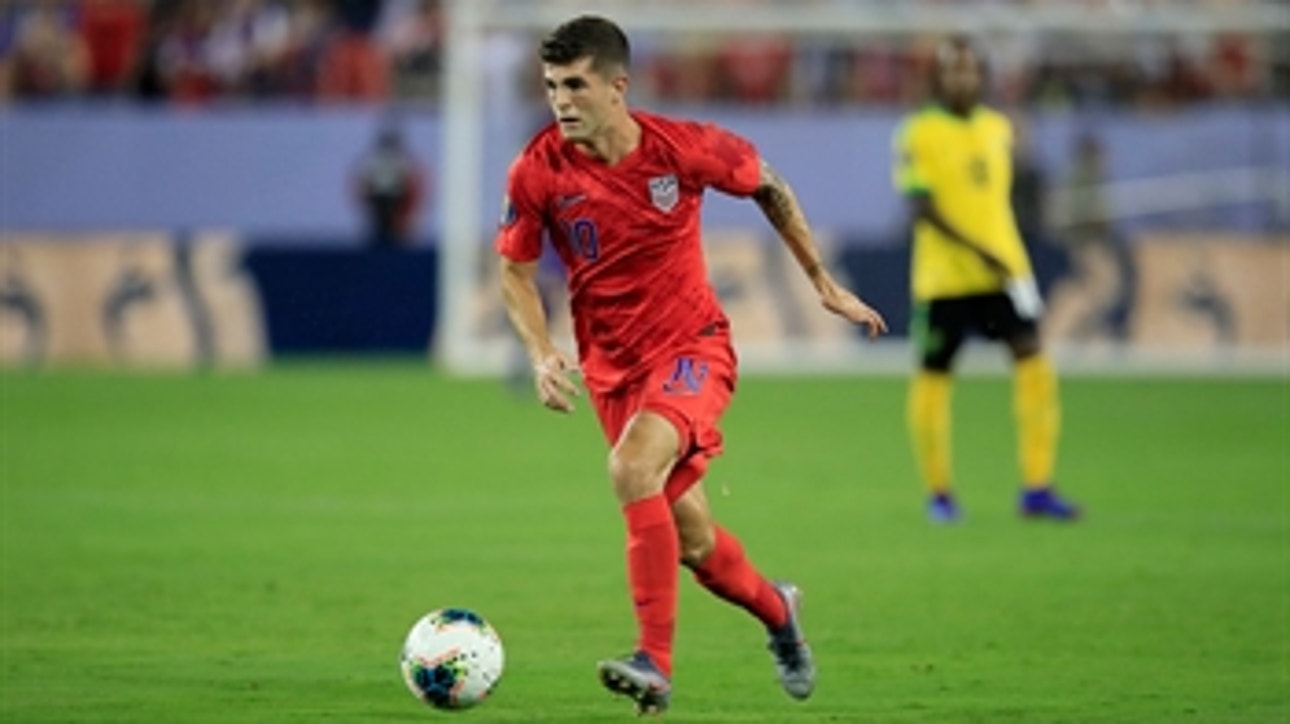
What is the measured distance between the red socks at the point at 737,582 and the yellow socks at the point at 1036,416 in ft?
19.6

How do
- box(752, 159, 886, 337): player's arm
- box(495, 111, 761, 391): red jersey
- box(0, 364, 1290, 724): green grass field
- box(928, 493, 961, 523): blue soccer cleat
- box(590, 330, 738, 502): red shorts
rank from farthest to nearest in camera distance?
box(928, 493, 961, 523): blue soccer cleat
box(0, 364, 1290, 724): green grass field
box(752, 159, 886, 337): player's arm
box(495, 111, 761, 391): red jersey
box(590, 330, 738, 502): red shorts

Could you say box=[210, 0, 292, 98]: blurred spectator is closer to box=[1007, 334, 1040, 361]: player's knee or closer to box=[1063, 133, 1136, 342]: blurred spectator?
box=[1063, 133, 1136, 342]: blurred spectator

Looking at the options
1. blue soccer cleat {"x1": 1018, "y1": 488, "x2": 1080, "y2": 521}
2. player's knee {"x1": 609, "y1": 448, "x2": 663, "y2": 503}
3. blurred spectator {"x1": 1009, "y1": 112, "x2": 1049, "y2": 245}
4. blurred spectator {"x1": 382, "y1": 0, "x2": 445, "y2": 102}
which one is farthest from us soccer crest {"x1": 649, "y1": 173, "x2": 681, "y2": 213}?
blurred spectator {"x1": 382, "y1": 0, "x2": 445, "y2": 102}

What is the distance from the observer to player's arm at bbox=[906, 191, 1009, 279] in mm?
14469

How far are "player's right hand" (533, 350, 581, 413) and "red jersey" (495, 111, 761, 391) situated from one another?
312mm

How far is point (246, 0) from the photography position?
31.3 m

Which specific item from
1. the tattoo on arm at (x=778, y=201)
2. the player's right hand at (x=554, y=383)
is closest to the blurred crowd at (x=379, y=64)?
the tattoo on arm at (x=778, y=201)

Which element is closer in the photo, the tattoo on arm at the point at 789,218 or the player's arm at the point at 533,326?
the player's arm at the point at 533,326

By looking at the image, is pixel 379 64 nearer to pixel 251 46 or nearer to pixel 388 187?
pixel 251 46

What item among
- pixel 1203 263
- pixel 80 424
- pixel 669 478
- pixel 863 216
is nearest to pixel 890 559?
pixel 669 478

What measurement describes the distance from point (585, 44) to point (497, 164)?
1931cm

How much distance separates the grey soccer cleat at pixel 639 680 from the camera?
779 cm

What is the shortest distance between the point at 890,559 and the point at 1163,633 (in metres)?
2.71

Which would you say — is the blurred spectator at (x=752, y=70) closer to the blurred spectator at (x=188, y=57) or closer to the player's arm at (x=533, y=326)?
the blurred spectator at (x=188, y=57)
